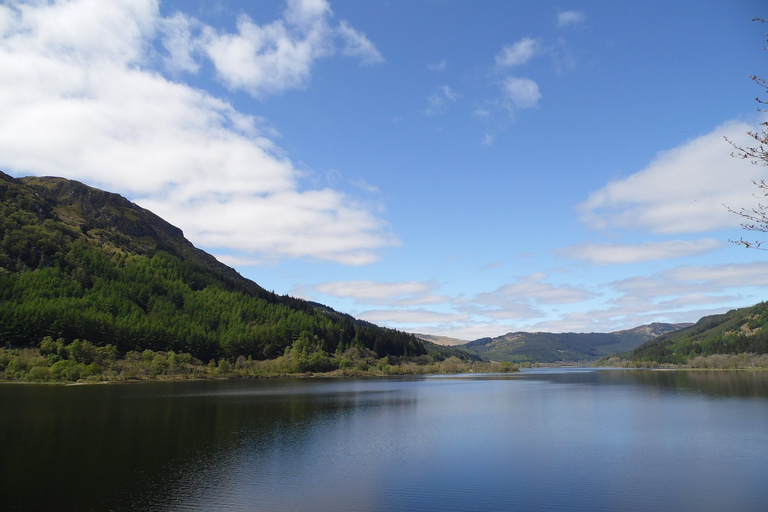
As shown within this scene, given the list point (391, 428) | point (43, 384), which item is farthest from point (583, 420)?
point (43, 384)

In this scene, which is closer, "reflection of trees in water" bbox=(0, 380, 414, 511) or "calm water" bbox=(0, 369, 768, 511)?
"calm water" bbox=(0, 369, 768, 511)

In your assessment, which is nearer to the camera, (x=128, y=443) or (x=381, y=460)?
(x=381, y=460)

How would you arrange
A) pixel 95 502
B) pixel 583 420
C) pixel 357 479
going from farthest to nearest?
pixel 583 420 → pixel 357 479 → pixel 95 502

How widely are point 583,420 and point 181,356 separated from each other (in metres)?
172

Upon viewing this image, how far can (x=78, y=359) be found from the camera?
162 m

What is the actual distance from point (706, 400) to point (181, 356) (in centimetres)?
18192

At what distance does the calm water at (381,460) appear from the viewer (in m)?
30.8

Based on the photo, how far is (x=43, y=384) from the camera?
13538 centimetres

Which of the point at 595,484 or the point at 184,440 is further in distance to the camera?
the point at 184,440

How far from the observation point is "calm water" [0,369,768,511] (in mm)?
30812

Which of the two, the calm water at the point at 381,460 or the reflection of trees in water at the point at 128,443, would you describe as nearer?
the calm water at the point at 381,460

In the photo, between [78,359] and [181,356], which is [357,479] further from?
[181,356]

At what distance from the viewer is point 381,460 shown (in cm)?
4278

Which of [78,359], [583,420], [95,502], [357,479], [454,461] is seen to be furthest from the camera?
[78,359]
